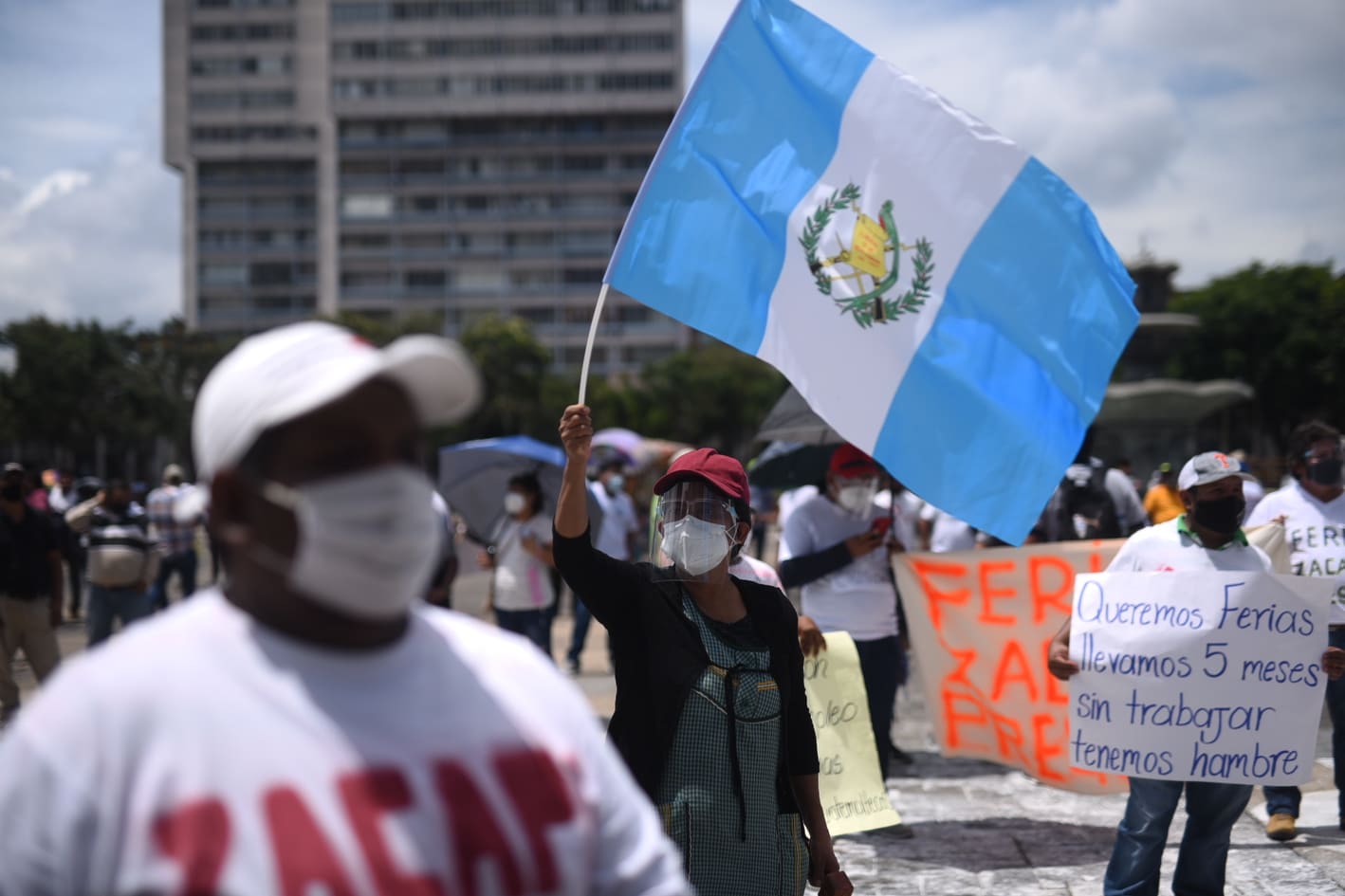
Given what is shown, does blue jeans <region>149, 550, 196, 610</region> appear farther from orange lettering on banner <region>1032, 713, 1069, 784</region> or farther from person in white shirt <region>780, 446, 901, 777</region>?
orange lettering on banner <region>1032, 713, 1069, 784</region>

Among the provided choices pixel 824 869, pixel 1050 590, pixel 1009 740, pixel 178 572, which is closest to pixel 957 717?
pixel 1009 740

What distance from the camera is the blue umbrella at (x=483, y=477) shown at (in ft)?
36.7

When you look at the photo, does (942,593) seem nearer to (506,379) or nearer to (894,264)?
(894,264)

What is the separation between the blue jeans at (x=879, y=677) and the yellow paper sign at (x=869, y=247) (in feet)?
7.31

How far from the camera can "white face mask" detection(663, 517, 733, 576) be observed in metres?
3.64

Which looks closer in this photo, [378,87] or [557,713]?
[557,713]

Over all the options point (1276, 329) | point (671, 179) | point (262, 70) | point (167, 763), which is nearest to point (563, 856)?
point (167, 763)

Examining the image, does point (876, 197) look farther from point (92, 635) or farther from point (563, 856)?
point (92, 635)

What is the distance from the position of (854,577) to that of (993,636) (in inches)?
30.4

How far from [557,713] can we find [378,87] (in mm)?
106784

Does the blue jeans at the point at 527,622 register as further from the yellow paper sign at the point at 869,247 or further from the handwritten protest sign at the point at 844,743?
the yellow paper sign at the point at 869,247

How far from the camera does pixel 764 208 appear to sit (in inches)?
208

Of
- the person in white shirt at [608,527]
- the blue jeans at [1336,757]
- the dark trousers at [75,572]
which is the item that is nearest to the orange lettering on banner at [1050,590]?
the blue jeans at [1336,757]

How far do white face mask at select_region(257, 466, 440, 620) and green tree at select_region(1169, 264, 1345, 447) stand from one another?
207 feet
